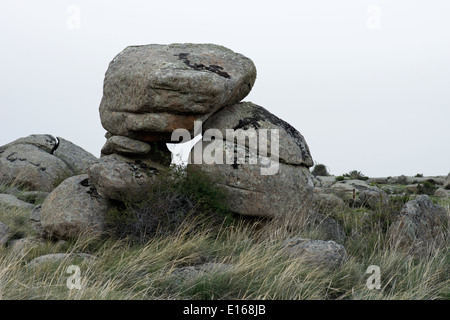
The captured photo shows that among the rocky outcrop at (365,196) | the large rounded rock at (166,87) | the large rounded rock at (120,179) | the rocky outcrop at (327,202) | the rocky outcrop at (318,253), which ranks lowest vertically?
the rocky outcrop at (365,196)

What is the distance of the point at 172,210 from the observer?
10.0 m

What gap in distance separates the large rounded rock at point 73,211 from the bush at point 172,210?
0.37 metres

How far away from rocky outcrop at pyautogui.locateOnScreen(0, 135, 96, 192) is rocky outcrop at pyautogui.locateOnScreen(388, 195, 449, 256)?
11672 mm

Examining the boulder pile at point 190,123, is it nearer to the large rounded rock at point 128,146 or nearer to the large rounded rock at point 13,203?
the large rounded rock at point 128,146

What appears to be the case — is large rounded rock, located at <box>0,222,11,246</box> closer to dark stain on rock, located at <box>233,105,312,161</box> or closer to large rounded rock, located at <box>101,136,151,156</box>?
large rounded rock, located at <box>101,136,151,156</box>

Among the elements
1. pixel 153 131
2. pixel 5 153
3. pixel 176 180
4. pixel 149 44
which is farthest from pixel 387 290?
pixel 5 153

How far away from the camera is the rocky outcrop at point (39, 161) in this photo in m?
19.2

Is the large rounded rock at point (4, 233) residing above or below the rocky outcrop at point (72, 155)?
above

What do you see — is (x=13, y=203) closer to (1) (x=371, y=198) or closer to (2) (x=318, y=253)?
(2) (x=318, y=253)

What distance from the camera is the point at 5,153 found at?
2030 centimetres

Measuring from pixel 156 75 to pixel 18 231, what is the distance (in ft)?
16.9

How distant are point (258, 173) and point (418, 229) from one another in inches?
142

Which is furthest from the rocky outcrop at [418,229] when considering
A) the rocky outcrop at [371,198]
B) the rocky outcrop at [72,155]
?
the rocky outcrop at [72,155]

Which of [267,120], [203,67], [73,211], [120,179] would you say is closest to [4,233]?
[73,211]
